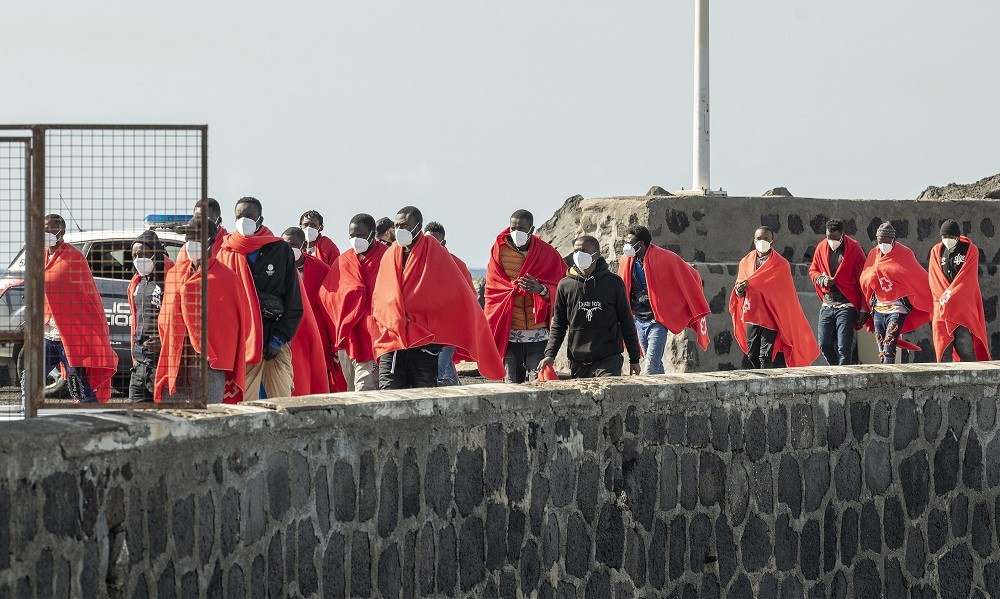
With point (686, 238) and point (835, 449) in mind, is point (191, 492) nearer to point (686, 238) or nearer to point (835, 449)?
point (835, 449)

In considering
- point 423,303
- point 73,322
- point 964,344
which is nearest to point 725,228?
point 964,344

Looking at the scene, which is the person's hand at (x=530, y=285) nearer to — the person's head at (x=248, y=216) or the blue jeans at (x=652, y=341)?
the blue jeans at (x=652, y=341)

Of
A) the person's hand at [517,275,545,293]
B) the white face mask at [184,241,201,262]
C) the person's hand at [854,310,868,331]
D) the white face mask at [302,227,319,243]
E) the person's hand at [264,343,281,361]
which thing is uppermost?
the white face mask at [302,227,319,243]

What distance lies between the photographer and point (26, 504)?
16.5ft

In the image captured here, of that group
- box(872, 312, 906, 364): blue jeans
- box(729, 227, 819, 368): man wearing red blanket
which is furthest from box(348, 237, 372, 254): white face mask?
box(872, 312, 906, 364): blue jeans

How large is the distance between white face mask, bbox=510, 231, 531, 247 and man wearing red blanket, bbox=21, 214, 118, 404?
190 inches

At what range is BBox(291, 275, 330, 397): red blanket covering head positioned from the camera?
33.4 feet

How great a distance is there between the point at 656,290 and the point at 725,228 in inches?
123

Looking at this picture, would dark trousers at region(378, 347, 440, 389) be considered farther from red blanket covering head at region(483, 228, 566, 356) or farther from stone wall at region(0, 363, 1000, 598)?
stone wall at region(0, 363, 1000, 598)

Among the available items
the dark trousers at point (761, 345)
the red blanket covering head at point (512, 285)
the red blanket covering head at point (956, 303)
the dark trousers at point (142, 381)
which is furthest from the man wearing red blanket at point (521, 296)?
the dark trousers at point (142, 381)

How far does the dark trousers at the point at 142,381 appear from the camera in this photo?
7.85 m

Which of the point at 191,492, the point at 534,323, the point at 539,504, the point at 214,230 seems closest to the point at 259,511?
the point at 191,492

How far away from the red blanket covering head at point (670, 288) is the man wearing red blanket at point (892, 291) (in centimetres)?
213

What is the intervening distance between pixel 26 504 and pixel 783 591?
4.69 m
